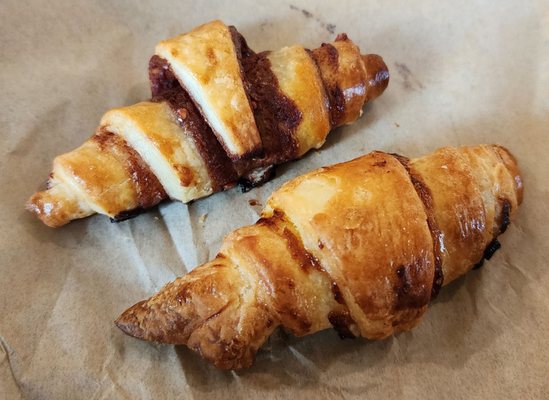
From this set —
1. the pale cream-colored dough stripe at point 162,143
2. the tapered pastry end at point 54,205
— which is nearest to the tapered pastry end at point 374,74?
the pale cream-colored dough stripe at point 162,143

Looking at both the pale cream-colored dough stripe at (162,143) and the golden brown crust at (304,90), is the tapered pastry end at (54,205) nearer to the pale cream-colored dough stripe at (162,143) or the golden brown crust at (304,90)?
the pale cream-colored dough stripe at (162,143)

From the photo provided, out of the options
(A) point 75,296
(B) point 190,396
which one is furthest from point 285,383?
(A) point 75,296

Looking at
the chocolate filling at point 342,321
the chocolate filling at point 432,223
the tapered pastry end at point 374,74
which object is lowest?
the chocolate filling at point 342,321

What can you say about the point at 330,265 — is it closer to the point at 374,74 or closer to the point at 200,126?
the point at 200,126

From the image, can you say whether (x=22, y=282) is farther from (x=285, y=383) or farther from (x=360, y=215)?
(x=360, y=215)

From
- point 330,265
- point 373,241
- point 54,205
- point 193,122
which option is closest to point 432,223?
point 373,241

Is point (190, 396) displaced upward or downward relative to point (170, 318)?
downward

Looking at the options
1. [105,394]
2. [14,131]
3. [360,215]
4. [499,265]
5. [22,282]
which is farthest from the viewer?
[14,131]
